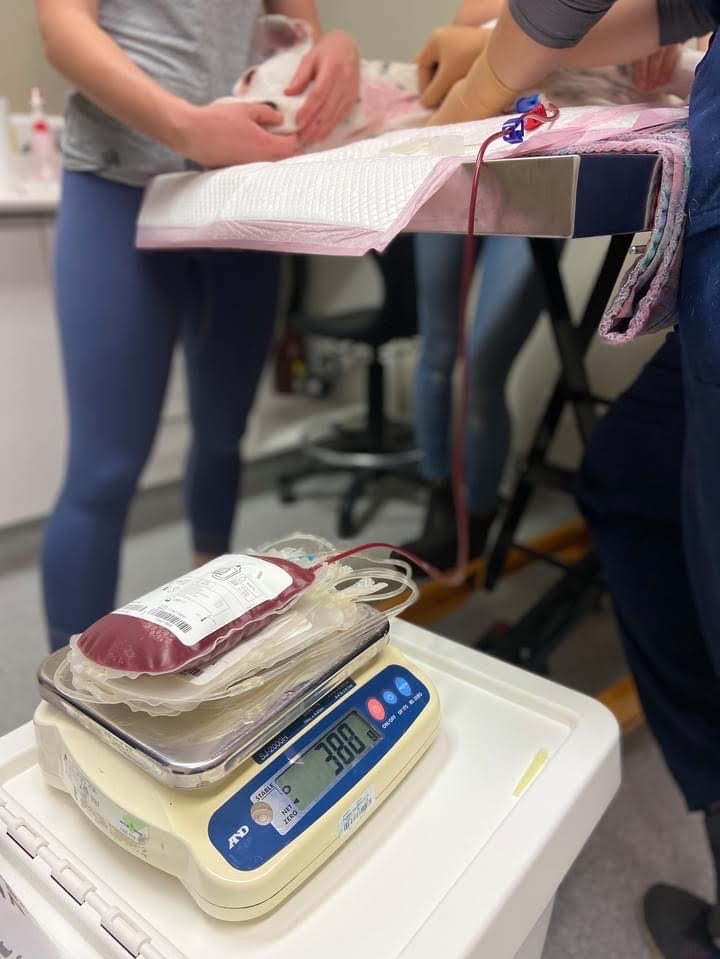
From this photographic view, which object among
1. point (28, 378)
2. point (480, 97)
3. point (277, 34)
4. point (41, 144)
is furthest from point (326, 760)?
point (41, 144)

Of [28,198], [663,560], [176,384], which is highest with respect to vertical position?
[28,198]

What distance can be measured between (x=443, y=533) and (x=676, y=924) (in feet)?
2.23

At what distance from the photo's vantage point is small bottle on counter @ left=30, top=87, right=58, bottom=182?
4.17 ft

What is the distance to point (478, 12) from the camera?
709mm

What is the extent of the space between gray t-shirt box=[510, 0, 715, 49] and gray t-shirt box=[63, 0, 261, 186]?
0.34 m

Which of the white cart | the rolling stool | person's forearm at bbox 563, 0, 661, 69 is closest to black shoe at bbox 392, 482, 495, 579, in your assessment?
the rolling stool

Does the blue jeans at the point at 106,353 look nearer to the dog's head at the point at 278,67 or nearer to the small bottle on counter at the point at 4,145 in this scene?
the dog's head at the point at 278,67

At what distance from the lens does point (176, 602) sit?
0.42m

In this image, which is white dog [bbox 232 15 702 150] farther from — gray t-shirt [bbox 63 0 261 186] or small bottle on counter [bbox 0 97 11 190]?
small bottle on counter [bbox 0 97 11 190]

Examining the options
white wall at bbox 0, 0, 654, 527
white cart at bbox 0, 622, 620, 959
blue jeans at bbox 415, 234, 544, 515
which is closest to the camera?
white cart at bbox 0, 622, 620, 959

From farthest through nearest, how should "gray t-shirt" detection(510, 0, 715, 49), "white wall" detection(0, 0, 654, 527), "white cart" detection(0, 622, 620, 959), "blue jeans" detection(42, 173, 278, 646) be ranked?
"white wall" detection(0, 0, 654, 527), "blue jeans" detection(42, 173, 278, 646), "gray t-shirt" detection(510, 0, 715, 49), "white cart" detection(0, 622, 620, 959)

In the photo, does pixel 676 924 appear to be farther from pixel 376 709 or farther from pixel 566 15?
pixel 566 15

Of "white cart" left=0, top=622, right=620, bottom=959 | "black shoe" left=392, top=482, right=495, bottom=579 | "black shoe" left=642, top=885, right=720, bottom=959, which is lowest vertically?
"black shoe" left=642, top=885, right=720, bottom=959

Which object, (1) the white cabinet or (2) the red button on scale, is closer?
(2) the red button on scale
